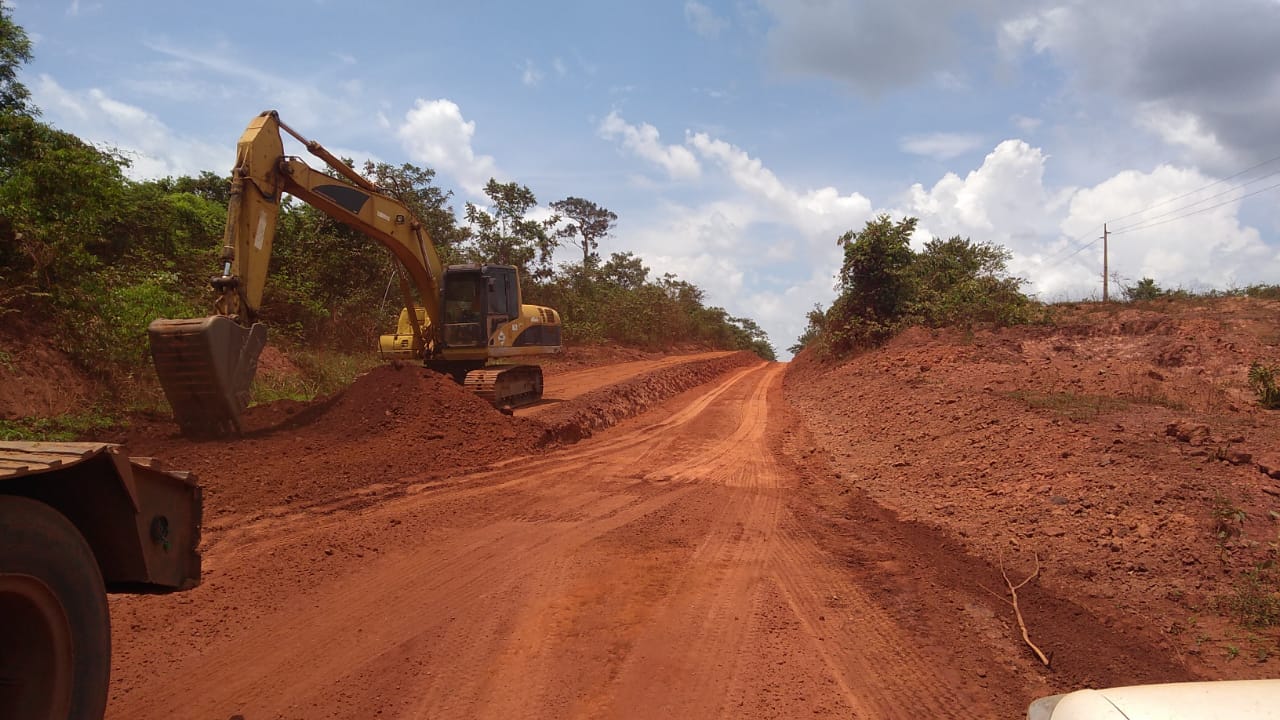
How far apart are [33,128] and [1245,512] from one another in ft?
62.5

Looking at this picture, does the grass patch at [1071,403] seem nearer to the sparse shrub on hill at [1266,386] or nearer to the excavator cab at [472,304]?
the sparse shrub on hill at [1266,386]

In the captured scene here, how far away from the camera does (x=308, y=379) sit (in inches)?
600

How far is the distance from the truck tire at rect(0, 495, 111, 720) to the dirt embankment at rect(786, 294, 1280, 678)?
5.03 meters

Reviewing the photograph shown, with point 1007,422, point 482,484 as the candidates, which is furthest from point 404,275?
point 1007,422

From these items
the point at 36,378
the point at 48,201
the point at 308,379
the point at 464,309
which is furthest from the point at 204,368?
the point at 308,379

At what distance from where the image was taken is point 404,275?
45.3ft

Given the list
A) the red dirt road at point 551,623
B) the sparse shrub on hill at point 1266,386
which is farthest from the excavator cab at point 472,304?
the sparse shrub on hill at point 1266,386

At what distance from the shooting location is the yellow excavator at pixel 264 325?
915cm

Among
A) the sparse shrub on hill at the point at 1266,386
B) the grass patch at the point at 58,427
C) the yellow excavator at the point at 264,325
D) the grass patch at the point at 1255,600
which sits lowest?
the grass patch at the point at 1255,600

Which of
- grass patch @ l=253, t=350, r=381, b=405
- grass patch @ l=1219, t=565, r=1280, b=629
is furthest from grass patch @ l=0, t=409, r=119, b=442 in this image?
grass patch @ l=1219, t=565, r=1280, b=629

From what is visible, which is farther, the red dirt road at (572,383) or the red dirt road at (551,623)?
the red dirt road at (572,383)

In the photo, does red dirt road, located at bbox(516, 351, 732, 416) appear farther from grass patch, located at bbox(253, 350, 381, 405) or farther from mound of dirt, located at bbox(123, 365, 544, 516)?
grass patch, located at bbox(253, 350, 381, 405)

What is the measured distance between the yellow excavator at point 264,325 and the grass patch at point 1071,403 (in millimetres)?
9116

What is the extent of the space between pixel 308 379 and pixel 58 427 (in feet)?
19.8
